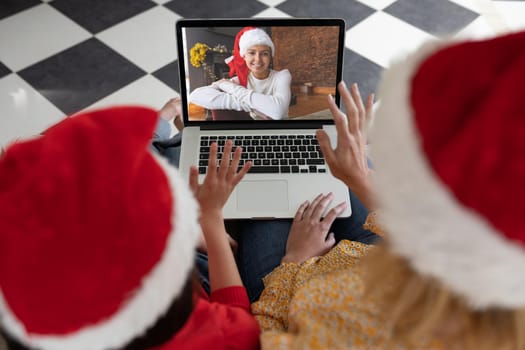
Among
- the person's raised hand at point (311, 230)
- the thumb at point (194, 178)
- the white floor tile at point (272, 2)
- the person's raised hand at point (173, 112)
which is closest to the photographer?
the thumb at point (194, 178)

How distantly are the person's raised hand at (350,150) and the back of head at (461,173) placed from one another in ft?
1.40

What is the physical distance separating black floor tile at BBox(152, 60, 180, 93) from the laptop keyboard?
649mm

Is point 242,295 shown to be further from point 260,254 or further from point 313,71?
point 313,71

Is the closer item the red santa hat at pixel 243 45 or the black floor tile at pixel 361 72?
the red santa hat at pixel 243 45

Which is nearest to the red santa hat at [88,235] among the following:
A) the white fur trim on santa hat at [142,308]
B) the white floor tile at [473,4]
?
the white fur trim on santa hat at [142,308]

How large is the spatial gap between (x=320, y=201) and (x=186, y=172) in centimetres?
31

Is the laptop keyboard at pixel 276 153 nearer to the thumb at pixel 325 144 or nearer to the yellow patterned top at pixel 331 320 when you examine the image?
the thumb at pixel 325 144

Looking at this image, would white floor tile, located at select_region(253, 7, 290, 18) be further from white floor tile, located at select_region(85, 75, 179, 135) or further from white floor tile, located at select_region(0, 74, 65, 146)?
white floor tile, located at select_region(0, 74, 65, 146)

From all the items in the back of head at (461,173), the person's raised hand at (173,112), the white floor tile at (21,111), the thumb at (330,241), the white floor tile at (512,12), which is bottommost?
the white floor tile at (21,111)

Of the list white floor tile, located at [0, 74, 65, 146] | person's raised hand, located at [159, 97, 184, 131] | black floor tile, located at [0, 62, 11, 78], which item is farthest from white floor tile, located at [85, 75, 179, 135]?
black floor tile, located at [0, 62, 11, 78]

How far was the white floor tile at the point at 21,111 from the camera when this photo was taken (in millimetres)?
1536

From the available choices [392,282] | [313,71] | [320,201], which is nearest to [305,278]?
[320,201]

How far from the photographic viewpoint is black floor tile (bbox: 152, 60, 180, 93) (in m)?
1.68

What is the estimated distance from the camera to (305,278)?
2.71 ft
